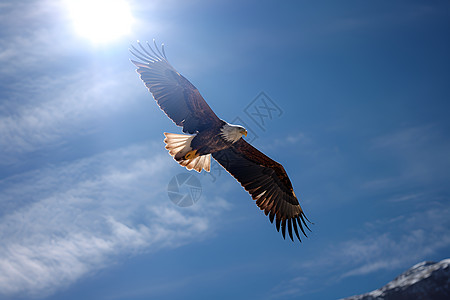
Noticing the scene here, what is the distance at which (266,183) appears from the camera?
11859mm

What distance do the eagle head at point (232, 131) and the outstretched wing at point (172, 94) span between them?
0.81 ft

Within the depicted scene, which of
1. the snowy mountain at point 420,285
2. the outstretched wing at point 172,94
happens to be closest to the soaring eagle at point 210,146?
the outstretched wing at point 172,94

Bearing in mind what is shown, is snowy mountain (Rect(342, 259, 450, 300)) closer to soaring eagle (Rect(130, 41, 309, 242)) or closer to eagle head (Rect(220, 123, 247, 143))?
soaring eagle (Rect(130, 41, 309, 242))

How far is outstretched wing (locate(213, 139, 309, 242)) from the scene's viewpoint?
37.8 ft

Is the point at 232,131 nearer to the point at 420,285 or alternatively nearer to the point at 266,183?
the point at 266,183

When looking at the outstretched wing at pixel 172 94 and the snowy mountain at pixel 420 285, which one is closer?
the outstretched wing at pixel 172 94

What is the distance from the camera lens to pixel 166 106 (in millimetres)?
10000

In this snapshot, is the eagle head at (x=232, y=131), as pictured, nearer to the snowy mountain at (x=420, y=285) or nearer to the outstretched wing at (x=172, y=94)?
the outstretched wing at (x=172, y=94)

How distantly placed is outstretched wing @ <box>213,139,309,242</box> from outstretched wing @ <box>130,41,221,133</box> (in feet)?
5.31

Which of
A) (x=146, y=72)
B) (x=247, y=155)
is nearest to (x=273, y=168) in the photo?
(x=247, y=155)

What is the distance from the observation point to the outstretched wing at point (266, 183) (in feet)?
37.8

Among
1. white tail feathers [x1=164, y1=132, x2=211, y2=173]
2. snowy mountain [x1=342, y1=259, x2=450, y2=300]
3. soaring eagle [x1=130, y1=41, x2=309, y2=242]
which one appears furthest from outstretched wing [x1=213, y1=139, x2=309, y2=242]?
snowy mountain [x1=342, y1=259, x2=450, y2=300]

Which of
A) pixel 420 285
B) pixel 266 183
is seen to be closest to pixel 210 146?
pixel 266 183

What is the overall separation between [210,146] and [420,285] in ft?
64.4
